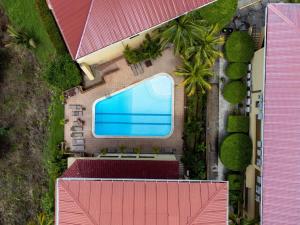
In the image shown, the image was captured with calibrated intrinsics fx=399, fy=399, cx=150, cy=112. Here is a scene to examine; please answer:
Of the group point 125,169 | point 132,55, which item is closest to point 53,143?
point 125,169

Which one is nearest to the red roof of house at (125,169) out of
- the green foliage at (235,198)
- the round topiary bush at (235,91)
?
the green foliage at (235,198)

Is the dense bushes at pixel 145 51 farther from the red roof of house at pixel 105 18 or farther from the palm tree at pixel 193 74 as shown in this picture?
the red roof of house at pixel 105 18

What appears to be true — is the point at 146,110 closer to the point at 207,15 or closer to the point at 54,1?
the point at 207,15

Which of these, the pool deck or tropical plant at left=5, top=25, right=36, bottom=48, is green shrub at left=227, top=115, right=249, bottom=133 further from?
tropical plant at left=5, top=25, right=36, bottom=48

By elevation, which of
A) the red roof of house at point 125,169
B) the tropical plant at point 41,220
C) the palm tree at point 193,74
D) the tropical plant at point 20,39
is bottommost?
the tropical plant at point 41,220

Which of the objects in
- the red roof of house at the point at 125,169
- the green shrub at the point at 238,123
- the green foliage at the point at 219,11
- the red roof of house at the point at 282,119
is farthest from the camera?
the green shrub at the point at 238,123

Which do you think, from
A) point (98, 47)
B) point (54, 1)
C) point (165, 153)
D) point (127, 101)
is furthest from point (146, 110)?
point (54, 1)

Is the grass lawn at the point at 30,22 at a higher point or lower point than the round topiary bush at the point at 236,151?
higher
